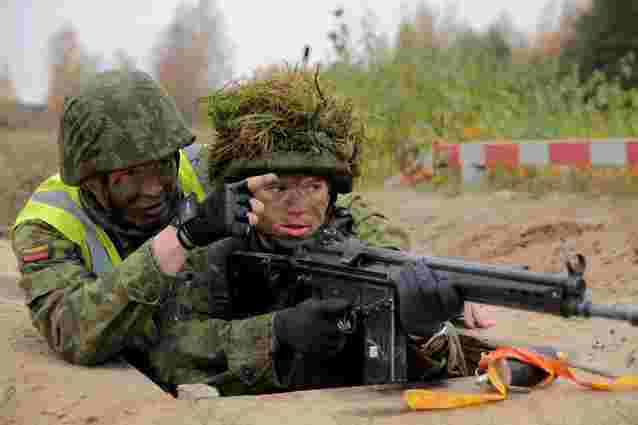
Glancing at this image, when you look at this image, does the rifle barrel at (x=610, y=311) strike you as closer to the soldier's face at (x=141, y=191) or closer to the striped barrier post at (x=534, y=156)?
the soldier's face at (x=141, y=191)

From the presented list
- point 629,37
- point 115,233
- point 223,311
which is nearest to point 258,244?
point 223,311

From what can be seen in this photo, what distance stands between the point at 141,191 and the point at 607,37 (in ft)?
59.9

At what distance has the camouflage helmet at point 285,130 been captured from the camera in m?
3.16

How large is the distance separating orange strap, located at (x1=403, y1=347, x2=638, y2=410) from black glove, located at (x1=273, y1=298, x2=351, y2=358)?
0.36 metres

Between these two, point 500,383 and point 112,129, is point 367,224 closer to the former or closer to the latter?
point 112,129

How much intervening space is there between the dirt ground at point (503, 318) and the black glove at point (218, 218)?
488 millimetres

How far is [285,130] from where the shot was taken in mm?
3211

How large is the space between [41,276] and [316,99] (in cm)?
118

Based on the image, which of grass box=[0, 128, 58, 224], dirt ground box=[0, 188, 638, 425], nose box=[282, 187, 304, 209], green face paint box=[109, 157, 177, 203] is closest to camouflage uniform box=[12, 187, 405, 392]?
dirt ground box=[0, 188, 638, 425]

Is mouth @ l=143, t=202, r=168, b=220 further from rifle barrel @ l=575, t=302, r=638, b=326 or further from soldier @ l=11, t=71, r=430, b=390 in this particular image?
rifle barrel @ l=575, t=302, r=638, b=326

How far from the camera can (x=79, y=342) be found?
9.32ft

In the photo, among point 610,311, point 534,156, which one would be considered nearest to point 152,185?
point 610,311

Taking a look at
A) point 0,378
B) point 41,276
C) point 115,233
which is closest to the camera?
point 0,378

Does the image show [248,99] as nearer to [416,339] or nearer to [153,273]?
[153,273]
